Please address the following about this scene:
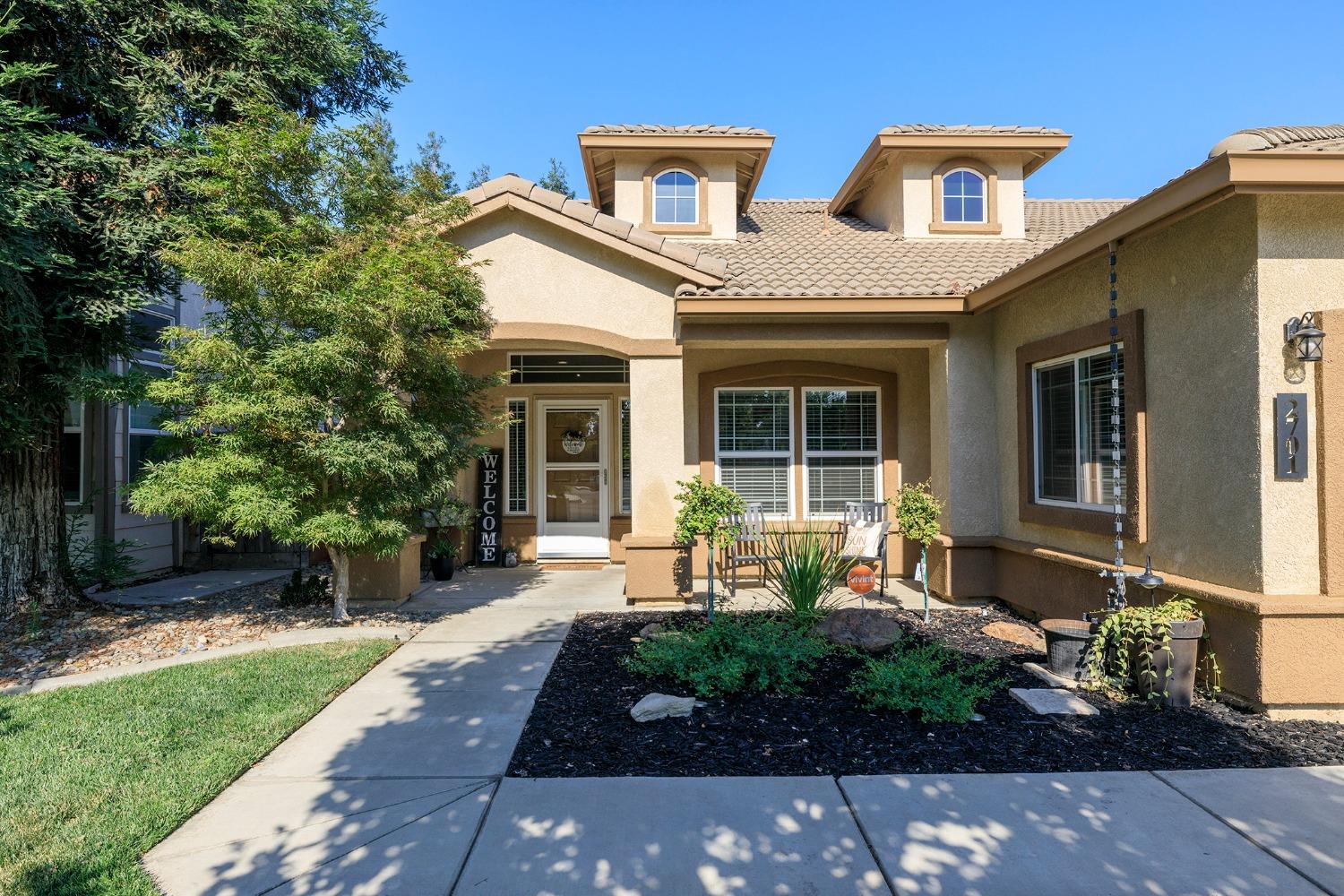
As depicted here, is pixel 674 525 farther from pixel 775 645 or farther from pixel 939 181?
pixel 939 181

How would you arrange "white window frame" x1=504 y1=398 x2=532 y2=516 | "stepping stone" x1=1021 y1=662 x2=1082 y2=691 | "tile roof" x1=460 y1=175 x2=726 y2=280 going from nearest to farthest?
"stepping stone" x1=1021 y1=662 x2=1082 y2=691 < "tile roof" x1=460 y1=175 x2=726 y2=280 < "white window frame" x1=504 y1=398 x2=532 y2=516

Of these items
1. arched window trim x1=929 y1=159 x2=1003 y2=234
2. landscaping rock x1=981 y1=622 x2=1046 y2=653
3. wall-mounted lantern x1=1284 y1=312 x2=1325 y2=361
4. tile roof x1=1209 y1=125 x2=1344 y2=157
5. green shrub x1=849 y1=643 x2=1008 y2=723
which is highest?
arched window trim x1=929 y1=159 x2=1003 y2=234

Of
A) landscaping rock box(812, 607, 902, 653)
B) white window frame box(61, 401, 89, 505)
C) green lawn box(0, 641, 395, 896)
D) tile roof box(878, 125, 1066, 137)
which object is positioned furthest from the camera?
tile roof box(878, 125, 1066, 137)

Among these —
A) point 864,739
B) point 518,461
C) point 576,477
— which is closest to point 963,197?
point 576,477

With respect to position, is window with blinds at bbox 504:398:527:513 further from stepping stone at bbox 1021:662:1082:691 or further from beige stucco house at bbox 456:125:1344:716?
stepping stone at bbox 1021:662:1082:691

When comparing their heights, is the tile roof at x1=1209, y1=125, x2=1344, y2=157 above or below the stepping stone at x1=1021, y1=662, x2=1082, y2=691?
above

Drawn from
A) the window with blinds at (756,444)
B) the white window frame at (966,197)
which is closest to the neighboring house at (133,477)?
the window with blinds at (756,444)

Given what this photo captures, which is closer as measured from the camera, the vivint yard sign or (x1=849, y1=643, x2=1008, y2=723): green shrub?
(x1=849, y1=643, x2=1008, y2=723): green shrub

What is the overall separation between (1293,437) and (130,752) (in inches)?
291

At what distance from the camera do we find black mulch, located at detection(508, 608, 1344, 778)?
155 inches

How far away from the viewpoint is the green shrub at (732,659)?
504cm

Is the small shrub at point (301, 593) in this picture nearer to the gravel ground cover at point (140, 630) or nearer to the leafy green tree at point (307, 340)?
the gravel ground cover at point (140, 630)

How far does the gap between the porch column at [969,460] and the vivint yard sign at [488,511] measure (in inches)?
249

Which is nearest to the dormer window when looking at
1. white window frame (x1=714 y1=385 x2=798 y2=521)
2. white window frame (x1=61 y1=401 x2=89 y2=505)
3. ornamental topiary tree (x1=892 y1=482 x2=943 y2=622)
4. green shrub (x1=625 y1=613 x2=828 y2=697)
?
white window frame (x1=714 y1=385 x2=798 y2=521)
